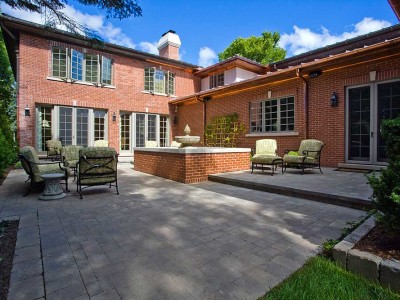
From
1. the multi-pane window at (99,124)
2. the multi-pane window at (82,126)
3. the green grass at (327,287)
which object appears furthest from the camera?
the multi-pane window at (99,124)

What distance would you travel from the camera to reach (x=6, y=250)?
251 centimetres

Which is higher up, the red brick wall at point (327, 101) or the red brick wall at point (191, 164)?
the red brick wall at point (327, 101)

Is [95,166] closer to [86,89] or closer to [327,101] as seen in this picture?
[327,101]

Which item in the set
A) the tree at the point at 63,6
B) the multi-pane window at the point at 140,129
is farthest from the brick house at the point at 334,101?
the tree at the point at 63,6

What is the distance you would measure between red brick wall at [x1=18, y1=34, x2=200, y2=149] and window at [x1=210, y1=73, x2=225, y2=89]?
2.00m

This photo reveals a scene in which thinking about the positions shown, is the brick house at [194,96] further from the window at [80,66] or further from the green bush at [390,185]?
the green bush at [390,185]

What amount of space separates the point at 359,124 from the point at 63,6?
27.0 feet

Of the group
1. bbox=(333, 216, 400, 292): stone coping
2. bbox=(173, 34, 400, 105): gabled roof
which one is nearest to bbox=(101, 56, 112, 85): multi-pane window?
bbox=(173, 34, 400, 105): gabled roof

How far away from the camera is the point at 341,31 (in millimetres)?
20422

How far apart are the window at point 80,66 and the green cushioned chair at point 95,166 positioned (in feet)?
27.8

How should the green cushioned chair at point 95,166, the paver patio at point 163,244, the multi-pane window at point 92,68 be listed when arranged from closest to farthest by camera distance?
the paver patio at point 163,244, the green cushioned chair at point 95,166, the multi-pane window at point 92,68

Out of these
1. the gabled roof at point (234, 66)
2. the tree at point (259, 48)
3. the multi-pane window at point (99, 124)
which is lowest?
the multi-pane window at point (99, 124)

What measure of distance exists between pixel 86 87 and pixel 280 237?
12197 mm

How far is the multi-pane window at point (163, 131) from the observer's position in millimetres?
15031
